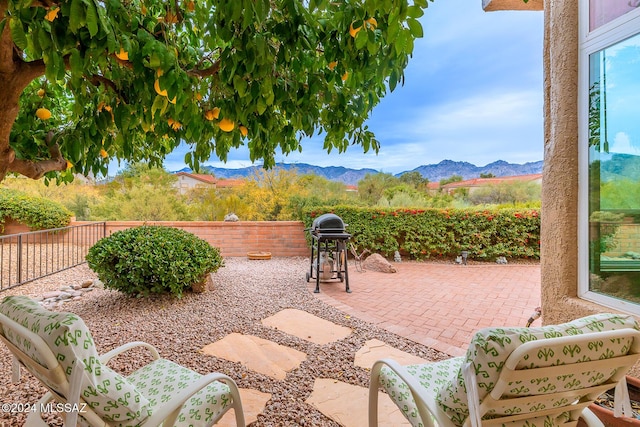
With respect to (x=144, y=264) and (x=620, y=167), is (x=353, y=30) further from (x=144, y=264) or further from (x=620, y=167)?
(x=144, y=264)

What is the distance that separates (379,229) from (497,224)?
2.64m

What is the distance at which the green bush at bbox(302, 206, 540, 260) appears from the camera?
6750 millimetres

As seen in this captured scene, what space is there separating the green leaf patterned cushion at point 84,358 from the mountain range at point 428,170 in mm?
8066

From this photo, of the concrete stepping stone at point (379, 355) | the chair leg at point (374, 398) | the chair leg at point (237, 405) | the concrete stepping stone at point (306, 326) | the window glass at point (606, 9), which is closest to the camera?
the chair leg at point (237, 405)

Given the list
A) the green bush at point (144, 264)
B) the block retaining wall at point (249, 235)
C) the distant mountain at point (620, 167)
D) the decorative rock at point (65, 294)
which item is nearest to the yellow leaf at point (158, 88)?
the green bush at point (144, 264)

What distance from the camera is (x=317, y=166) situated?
1224 cm

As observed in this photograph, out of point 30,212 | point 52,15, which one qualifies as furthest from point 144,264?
point 30,212

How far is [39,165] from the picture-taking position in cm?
205

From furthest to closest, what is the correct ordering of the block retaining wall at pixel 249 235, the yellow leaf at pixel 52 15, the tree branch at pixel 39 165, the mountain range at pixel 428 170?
the mountain range at pixel 428 170 → the block retaining wall at pixel 249 235 → the tree branch at pixel 39 165 → the yellow leaf at pixel 52 15

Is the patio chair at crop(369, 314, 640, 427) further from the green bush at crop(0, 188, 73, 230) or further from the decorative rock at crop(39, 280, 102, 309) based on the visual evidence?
the green bush at crop(0, 188, 73, 230)

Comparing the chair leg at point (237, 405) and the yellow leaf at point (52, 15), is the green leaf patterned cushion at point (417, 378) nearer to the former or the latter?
the chair leg at point (237, 405)

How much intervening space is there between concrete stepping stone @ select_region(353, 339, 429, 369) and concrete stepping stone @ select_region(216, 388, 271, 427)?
2.59 ft

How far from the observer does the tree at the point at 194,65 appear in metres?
1.02

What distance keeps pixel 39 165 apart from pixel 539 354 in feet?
9.48
